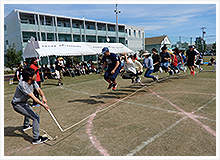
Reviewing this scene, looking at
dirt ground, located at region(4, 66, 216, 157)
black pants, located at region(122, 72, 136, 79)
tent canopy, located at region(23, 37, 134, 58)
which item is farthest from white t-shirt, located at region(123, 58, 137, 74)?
tent canopy, located at region(23, 37, 134, 58)

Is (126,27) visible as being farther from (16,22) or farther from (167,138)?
(167,138)

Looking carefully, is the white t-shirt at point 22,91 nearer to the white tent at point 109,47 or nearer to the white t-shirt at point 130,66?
the white t-shirt at point 130,66

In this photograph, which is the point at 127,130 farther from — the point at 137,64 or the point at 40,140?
the point at 137,64

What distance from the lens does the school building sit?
32.3 meters

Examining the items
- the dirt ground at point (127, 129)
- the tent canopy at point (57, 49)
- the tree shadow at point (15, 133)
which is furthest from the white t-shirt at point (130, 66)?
the tent canopy at point (57, 49)

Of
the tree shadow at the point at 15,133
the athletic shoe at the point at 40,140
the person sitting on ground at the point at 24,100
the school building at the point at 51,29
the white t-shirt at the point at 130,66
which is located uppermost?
the school building at the point at 51,29

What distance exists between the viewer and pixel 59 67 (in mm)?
→ 12648

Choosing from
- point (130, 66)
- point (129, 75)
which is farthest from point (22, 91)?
point (130, 66)

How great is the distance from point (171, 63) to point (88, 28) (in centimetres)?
3719

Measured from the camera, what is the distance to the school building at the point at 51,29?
32.3 m

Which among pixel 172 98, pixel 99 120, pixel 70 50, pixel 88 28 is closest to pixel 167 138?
pixel 99 120

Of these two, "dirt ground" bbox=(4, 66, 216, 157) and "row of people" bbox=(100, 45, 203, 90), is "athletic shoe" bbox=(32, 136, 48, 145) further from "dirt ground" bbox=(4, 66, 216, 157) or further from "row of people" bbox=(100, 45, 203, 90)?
"row of people" bbox=(100, 45, 203, 90)

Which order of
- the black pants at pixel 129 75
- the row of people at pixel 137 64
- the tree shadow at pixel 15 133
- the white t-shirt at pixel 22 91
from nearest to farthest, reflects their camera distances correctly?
the white t-shirt at pixel 22 91, the tree shadow at pixel 15 133, the row of people at pixel 137 64, the black pants at pixel 129 75

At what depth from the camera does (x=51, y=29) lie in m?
35.0
